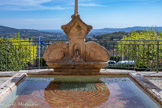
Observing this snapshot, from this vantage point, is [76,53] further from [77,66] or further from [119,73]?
[119,73]

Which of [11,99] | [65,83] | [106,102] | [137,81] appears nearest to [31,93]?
[11,99]

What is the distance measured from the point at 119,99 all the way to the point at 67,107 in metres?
1.10

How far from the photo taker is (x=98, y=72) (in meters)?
6.67

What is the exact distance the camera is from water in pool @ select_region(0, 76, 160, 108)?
4.10 meters

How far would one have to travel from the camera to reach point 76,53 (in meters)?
6.59

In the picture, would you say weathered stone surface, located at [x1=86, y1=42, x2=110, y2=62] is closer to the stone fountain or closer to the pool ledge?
the stone fountain

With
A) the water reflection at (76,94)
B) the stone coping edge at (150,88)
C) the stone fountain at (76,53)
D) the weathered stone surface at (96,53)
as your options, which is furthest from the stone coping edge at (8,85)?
the stone coping edge at (150,88)

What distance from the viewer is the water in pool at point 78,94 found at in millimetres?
Answer: 4098

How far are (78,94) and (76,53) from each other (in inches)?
80.9

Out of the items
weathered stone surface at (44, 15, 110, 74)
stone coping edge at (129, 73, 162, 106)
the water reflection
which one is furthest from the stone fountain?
stone coping edge at (129, 73, 162, 106)

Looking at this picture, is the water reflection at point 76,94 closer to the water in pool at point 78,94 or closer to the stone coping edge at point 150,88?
the water in pool at point 78,94

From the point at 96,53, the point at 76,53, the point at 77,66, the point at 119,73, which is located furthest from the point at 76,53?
the point at 119,73

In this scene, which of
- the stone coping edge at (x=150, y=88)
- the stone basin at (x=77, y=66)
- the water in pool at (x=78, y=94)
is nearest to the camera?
the water in pool at (x=78, y=94)

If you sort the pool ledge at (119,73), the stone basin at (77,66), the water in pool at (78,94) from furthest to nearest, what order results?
the stone basin at (77,66), the pool ledge at (119,73), the water in pool at (78,94)
